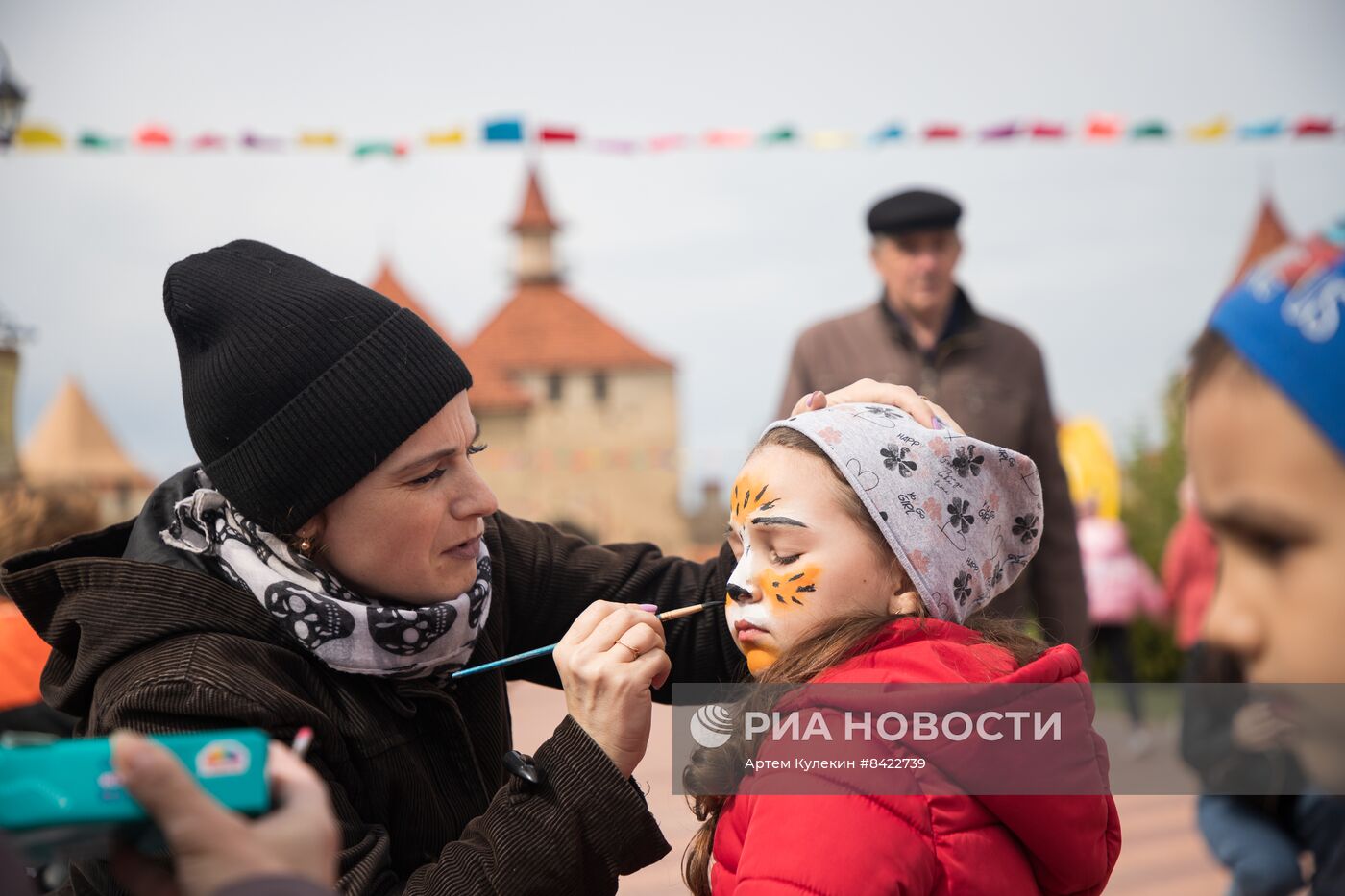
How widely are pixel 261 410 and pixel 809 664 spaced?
0.85 m

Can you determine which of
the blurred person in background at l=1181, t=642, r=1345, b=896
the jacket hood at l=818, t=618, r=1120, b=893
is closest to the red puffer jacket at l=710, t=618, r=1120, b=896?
the jacket hood at l=818, t=618, r=1120, b=893

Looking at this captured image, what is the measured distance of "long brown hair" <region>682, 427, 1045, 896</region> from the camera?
5.62 feet

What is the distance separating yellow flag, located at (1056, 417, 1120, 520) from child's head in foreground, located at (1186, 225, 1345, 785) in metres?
9.73

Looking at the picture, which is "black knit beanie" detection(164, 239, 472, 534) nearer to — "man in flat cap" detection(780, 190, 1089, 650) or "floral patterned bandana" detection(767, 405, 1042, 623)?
"floral patterned bandana" detection(767, 405, 1042, 623)

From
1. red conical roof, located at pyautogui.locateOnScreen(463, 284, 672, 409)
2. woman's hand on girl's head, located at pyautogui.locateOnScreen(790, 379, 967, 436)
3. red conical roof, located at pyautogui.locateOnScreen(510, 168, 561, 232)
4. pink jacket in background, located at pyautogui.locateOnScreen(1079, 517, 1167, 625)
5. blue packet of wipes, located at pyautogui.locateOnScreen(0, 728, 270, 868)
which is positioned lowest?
red conical roof, located at pyautogui.locateOnScreen(463, 284, 672, 409)

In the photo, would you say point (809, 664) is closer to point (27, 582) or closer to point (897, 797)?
point (897, 797)

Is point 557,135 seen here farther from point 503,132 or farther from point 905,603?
point 905,603

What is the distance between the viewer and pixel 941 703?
5.30ft

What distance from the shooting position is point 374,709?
1.97 metres

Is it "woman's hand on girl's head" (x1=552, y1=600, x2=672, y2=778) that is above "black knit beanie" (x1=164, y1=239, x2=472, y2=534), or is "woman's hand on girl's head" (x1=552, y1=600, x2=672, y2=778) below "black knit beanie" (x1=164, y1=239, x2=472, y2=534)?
below

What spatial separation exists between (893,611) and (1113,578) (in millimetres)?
7117

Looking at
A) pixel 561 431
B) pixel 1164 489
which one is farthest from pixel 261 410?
pixel 561 431

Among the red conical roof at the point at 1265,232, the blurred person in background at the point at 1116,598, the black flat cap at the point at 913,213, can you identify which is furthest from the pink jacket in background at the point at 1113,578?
the red conical roof at the point at 1265,232

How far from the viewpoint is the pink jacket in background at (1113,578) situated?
27.3ft
